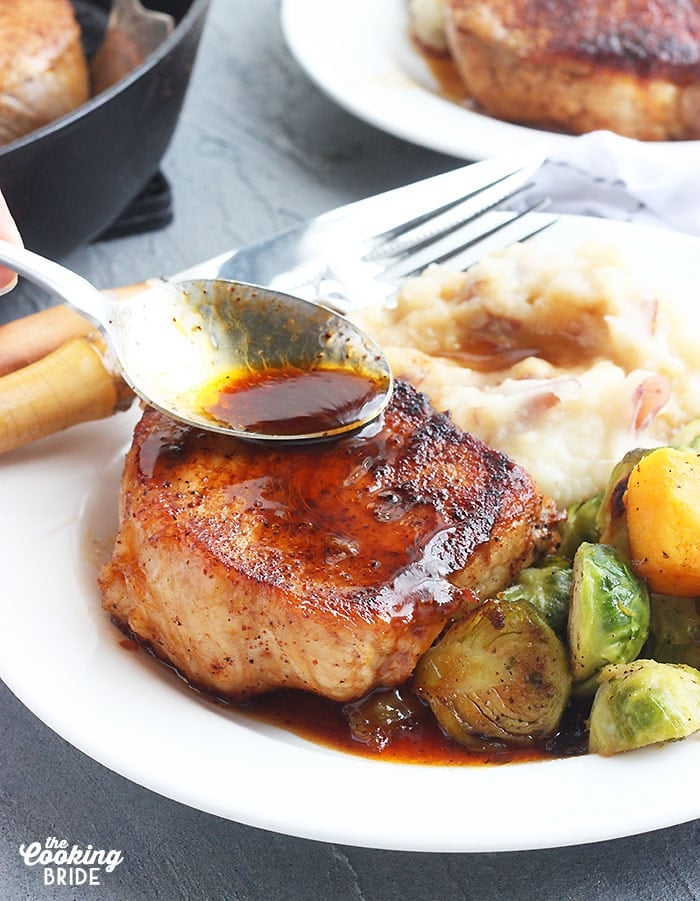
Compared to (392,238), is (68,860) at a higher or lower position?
lower

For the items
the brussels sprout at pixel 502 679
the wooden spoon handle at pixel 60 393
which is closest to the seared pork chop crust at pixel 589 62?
the wooden spoon handle at pixel 60 393

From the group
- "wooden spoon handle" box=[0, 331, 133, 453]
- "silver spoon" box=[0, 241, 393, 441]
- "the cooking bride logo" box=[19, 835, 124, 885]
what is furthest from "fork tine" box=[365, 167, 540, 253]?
"the cooking bride logo" box=[19, 835, 124, 885]

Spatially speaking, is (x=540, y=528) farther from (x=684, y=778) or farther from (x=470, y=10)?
(x=470, y=10)

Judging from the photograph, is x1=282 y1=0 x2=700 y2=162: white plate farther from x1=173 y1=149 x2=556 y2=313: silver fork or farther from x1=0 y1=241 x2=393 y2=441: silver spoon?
x1=0 y1=241 x2=393 y2=441: silver spoon

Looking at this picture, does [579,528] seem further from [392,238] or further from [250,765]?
[392,238]

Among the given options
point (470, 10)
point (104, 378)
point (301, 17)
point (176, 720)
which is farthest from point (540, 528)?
point (301, 17)

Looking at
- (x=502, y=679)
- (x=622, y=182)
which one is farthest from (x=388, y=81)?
(x=502, y=679)
